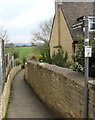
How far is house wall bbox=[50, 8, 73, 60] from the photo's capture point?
17.6 m

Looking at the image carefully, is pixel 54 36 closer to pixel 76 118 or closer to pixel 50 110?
pixel 50 110

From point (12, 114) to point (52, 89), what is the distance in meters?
1.83

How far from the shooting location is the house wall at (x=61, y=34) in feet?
57.6

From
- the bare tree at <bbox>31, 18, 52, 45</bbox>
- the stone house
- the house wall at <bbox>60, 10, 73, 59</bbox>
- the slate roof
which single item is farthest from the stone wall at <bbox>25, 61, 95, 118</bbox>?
the bare tree at <bbox>31, 18, 52, 45</bbox>

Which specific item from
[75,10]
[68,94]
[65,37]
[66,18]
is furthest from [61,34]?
[68,94]

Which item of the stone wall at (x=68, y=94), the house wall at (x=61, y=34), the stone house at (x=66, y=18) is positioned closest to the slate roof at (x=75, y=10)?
the stone house at (x=66, y=18)

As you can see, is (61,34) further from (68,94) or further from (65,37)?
(68,94)

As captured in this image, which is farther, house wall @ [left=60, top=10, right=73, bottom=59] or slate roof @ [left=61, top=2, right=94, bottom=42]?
slate roof @ [left=61, top=2, right=94, bottom=42]

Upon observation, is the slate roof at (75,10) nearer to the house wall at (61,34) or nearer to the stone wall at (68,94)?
the house wall at (61,34)

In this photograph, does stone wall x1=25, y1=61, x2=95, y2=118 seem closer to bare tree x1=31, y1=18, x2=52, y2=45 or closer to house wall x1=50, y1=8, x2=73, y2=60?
house wall x1=50, y1=8, x2=73, y2=60

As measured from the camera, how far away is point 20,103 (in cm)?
982

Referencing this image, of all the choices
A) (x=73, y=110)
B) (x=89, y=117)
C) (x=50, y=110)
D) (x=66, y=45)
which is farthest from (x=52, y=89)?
(x=66, y=45)

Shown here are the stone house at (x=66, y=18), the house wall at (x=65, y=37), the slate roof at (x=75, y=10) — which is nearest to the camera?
the house wall at (x=65, y=37)

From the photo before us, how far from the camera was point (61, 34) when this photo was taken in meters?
19.8
